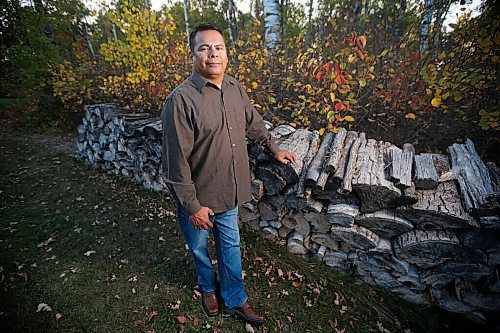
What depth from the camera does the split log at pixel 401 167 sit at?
222 cm

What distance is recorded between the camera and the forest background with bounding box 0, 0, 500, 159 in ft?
11.1

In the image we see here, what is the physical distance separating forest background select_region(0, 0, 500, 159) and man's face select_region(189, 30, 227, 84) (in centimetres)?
192

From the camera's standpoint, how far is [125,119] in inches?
189

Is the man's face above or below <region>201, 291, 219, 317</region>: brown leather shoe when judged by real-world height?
above

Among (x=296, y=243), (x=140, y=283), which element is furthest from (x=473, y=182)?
(x=140, y=283)

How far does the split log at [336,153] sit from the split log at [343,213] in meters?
0.39

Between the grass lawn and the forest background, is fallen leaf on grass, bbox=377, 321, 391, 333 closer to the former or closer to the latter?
the grass lawn

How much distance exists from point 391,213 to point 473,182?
2.38 feet

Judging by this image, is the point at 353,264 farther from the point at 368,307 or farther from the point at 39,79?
the point at 39,79

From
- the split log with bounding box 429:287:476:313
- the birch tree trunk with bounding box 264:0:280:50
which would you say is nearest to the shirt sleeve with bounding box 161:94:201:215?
the split log with bounding box 429:287:476:313

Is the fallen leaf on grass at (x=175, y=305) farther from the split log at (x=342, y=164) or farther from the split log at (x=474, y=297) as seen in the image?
the split log at (x=474, y=297)

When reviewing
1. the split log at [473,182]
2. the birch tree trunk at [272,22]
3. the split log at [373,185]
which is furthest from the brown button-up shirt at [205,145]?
the birch tree trunk at [272,22]

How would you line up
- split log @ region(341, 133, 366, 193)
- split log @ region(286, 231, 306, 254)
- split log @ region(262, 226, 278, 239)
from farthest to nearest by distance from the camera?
split log @ region(262, 226, 278, 239) < split log @ region(286, 231, 306, 254) < split log @ region(341, 133, 366, 193)

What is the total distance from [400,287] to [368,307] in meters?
0.40
